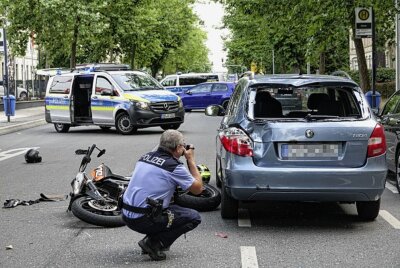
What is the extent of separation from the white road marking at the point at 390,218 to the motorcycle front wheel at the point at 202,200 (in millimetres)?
1920

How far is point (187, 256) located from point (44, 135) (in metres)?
15.6

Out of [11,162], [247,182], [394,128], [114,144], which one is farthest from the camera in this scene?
[114,144]

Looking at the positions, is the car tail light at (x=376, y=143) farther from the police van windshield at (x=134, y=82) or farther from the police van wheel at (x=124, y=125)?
the police van windshield at (x=134, y=82)

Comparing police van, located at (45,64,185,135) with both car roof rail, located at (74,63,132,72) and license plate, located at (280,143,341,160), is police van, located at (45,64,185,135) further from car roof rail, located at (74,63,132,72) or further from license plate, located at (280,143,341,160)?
license plate, located at (280,143,341,160)

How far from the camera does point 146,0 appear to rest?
41.6 metres

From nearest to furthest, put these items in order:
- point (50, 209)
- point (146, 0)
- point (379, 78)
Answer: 1. point (50, 209)
2. point (146, 0)
3. point (379, 78)

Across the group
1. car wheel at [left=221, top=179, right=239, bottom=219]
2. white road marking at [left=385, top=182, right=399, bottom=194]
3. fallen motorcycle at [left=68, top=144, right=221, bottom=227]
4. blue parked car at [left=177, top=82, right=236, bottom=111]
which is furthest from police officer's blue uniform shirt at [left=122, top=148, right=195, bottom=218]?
blue parked car at [left=177, top=82, right=236, bottom=111]

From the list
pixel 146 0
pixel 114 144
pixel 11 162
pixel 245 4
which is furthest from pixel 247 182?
pixel 146 0

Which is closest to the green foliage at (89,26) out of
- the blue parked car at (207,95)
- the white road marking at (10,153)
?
the blue parked car at (207,95)

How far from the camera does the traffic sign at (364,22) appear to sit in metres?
16.9

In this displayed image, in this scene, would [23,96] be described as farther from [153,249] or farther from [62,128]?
[153,249]

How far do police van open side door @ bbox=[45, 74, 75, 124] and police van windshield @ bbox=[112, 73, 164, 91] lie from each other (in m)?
1.92

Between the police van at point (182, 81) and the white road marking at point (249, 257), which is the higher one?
the police van at point (182, 81)

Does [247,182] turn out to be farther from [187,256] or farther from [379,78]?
[379,78]
